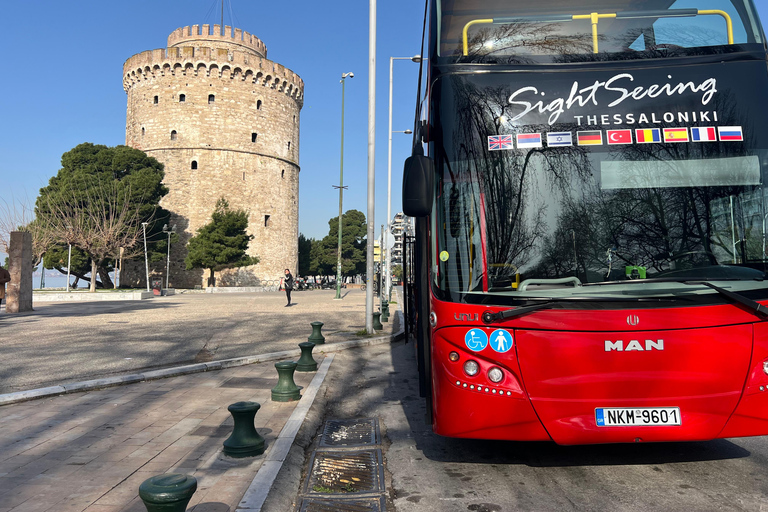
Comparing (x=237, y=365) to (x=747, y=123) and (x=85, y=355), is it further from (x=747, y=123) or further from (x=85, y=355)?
(x=747, y=123)

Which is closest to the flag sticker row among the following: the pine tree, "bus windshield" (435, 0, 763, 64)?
"bus windshield" (435, 0, 763, 64)

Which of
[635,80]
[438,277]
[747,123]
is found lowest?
[438,277]

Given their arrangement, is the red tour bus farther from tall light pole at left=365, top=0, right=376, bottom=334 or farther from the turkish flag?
tall light pole at left=365, top=0, right=376, bottom=334

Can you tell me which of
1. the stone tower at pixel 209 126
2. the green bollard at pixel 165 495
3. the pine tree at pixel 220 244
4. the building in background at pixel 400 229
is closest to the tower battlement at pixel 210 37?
the stone tower at pixel 209 126

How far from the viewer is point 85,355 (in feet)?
28.8

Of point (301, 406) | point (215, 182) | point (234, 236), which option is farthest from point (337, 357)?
point (215, 182)

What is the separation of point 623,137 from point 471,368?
1.78 metres

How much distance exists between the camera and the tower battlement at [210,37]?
46.8 metres

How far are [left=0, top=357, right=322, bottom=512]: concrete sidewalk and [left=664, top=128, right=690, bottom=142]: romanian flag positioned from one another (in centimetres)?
338

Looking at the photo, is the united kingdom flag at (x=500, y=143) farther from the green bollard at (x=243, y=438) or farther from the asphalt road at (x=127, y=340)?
the asphalt road at (x=127, y=340)

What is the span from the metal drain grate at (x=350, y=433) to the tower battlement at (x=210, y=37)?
47.3 meters

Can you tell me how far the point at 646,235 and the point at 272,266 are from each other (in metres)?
47.2

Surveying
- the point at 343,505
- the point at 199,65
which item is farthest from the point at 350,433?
the point at 199,65

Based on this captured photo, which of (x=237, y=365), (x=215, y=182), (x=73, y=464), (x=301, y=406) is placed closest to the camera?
(x=73, y=464)
